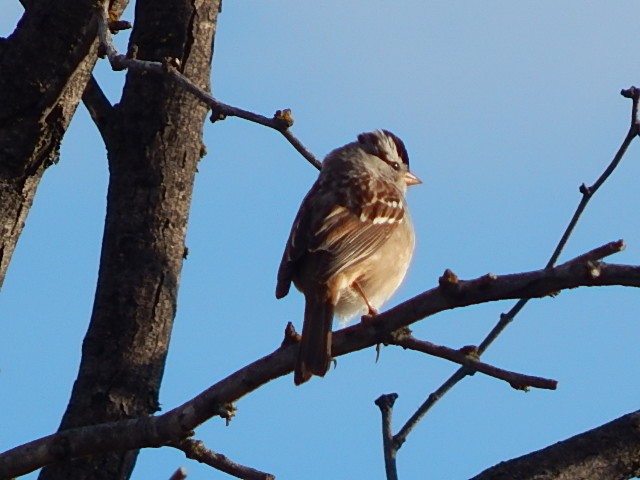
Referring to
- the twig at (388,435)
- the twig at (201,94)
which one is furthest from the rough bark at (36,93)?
the twig at (388,435)

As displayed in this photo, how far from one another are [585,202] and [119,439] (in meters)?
1.83

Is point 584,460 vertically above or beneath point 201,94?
beneath

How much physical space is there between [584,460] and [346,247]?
248 centimetres

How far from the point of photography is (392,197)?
758cm

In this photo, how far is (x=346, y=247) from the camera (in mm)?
6574

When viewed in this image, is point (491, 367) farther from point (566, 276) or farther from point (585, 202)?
point (585, 202)

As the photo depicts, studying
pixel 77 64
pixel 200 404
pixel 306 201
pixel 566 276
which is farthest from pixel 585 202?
pixel 306 201

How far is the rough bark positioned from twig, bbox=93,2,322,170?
0.96ft

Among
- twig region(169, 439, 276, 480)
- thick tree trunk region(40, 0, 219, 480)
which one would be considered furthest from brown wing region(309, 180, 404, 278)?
twig region(169, 439, 276, 480)

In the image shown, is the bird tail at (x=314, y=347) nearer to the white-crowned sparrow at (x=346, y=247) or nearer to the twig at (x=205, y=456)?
the white-crowned sparrow at (x=346, y=247)

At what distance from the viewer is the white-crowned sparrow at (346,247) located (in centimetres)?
633

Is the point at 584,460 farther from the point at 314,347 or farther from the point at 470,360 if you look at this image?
the point at 314,347

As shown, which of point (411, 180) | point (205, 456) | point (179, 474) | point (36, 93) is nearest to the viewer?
point (179, 474)

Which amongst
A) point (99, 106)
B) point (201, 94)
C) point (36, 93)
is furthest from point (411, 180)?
point (201, 94)
